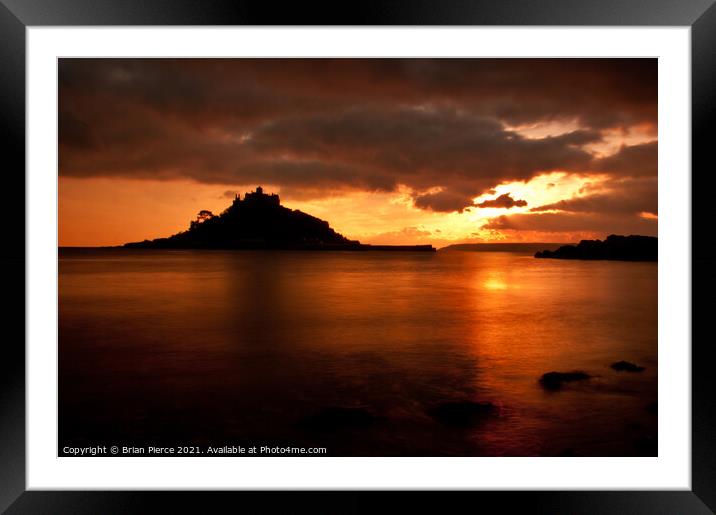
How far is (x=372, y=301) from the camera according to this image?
13.2 meters

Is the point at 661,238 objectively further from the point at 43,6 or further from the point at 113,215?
the point at 113,215

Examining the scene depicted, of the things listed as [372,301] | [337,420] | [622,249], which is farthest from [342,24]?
[622,249]

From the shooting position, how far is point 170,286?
1738 centimetres

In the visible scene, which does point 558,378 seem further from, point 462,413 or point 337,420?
point 337,420

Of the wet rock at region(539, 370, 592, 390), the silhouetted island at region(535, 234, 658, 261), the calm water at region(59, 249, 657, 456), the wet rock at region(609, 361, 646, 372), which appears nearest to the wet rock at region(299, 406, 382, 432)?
the calm water at region(59, 249, 657, 456)

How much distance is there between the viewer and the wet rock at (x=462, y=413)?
3.81 metres

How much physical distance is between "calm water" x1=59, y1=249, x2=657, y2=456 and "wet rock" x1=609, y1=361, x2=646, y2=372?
0.11 metres

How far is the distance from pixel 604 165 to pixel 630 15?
22.6m

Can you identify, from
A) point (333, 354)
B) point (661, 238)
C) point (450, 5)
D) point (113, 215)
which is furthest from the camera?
point (113, 215)

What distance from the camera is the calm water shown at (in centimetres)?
371

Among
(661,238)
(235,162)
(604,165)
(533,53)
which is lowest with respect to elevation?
(661,238)

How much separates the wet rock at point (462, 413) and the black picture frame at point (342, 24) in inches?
70.5

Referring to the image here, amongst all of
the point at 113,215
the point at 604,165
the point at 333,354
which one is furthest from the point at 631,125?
the point at 113,215

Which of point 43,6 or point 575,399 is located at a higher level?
point 43,6
